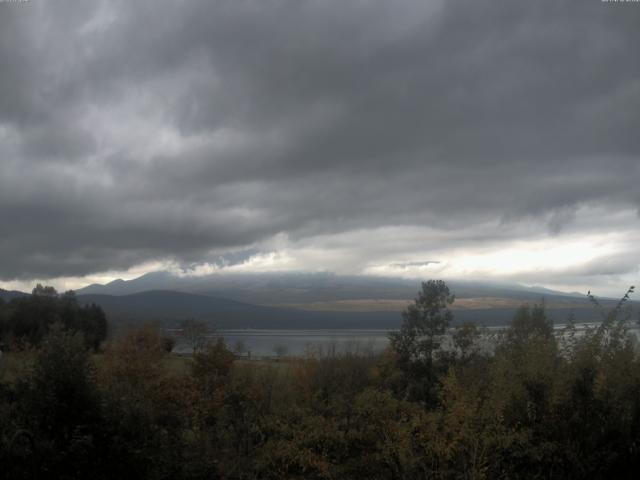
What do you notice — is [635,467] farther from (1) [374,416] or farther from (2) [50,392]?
(2) [50,392]

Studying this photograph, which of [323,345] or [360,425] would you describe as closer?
[360,425]

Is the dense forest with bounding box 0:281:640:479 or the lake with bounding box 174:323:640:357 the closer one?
the dense forest with bounding box 0:281:640:479

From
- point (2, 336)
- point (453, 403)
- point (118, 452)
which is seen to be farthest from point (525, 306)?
point (2, 336)

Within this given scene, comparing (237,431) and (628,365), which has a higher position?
(628,365)

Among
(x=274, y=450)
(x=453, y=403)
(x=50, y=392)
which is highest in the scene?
(x=50, y=392)

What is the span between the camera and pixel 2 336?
67.7m

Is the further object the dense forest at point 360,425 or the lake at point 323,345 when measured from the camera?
the lake at point 323,345

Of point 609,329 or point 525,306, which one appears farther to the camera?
point 525,306

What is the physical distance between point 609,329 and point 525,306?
21118mm

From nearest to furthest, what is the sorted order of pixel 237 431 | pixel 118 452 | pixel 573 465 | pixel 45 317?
pixel 118 452 → pixel 573 465 → pixel 237 431 → pixel 45 317

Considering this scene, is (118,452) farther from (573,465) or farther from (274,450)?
(573,465)

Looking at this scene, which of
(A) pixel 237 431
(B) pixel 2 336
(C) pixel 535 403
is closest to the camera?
(C) pixel 535 403

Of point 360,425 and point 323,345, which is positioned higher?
point 360,425

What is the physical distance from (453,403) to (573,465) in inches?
120
